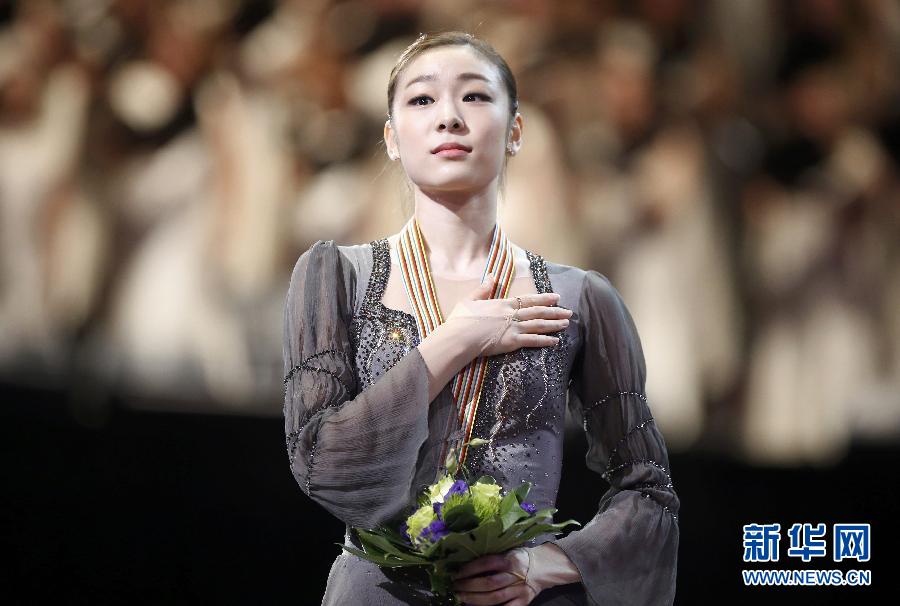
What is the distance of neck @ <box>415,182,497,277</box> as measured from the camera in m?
1.56

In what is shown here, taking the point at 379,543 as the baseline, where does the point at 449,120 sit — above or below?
above

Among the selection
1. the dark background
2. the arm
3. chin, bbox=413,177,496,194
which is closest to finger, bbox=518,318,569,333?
the arm

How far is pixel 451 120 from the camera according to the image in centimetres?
148

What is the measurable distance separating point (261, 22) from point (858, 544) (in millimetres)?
2294

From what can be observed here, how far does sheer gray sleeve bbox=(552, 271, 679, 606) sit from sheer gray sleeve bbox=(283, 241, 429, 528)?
26 centimetres

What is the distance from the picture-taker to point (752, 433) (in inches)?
120

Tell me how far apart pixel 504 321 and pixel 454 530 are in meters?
0.32

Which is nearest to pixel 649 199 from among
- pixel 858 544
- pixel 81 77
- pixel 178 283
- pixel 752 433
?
pixel 752 433

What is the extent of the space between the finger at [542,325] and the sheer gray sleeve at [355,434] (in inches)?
6.8

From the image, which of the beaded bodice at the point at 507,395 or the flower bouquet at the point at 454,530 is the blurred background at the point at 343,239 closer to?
the beaded bodice at the point at 507,395

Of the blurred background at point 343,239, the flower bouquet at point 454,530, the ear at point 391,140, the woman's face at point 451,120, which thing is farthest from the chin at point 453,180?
the blurred background at point 343,239

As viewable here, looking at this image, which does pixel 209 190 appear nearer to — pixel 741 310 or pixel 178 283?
pixel 178 283

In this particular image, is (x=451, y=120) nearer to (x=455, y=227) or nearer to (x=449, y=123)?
A: (x=449, y=123)

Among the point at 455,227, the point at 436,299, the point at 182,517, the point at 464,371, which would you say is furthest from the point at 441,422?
the point at 182,517
